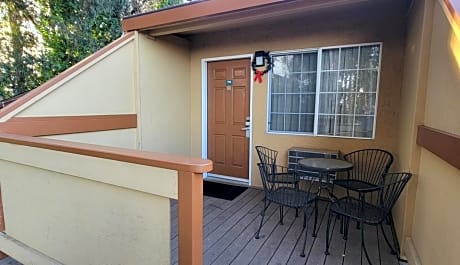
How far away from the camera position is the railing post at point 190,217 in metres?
1.10

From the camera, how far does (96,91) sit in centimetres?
300

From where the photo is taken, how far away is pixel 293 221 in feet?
9.12

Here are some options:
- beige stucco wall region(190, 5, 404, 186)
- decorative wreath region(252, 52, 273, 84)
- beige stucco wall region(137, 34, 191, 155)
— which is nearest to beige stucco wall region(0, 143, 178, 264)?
beige stucco wall region(137, 34, 191, 155)

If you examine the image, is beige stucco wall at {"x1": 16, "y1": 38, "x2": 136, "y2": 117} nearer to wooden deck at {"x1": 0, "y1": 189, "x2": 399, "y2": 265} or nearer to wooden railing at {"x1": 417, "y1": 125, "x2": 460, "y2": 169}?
wooden deck at {"x1": 0, "y1": 189, "x2": 399, "y2": 265}

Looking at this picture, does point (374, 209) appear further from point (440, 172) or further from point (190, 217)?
point (190, 217)

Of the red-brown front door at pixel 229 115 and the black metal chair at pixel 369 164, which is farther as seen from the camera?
the red-brown front door at pixel 229 115

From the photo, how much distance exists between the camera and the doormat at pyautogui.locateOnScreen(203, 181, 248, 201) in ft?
11.7

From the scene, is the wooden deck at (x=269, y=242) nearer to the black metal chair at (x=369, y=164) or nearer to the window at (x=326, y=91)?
the black metal chair at (x=369, y=164)

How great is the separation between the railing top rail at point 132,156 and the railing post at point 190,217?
4 centimetres

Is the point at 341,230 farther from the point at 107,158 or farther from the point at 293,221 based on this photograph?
the point at 107,158

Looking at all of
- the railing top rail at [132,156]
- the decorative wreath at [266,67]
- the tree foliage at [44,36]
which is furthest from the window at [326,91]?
the tree foliage at [44,36]

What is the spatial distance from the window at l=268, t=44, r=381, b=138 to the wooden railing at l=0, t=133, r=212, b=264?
8.78 feet

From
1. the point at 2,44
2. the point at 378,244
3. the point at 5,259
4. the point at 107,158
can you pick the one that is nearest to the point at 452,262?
the point at 378,244

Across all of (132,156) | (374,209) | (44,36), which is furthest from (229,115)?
(44,36)
